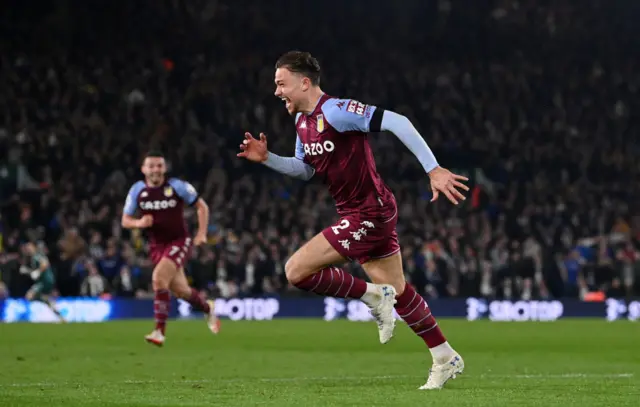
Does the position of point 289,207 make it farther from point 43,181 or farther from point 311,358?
point 311,358

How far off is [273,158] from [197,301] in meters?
7.63

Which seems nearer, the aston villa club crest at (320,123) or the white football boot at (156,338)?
the aston villa club crest at (320,123)

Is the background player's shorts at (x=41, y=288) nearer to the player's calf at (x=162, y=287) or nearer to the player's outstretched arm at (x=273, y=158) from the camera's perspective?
the player's calf at (x=162, y=287)

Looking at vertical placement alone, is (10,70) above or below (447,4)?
below

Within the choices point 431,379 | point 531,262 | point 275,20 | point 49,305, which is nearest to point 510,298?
point 531,262

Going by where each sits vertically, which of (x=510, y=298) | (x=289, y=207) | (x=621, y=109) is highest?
(x=621, y=109)

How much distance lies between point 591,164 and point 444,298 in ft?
28.5

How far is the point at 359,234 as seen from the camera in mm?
8922

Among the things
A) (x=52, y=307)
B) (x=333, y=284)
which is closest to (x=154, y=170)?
(x=333, y=284)

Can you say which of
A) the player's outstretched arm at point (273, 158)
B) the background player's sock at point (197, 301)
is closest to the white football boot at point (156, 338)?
the background player's sock at point (197, 301)

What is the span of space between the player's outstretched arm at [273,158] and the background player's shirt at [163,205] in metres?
6.78

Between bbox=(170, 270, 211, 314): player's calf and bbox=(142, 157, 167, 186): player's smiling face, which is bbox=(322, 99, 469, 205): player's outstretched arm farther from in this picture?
bbox=(170, 270, 211, 314): player's calf

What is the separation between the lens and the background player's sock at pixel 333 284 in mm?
8914

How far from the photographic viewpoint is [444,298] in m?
27.7
